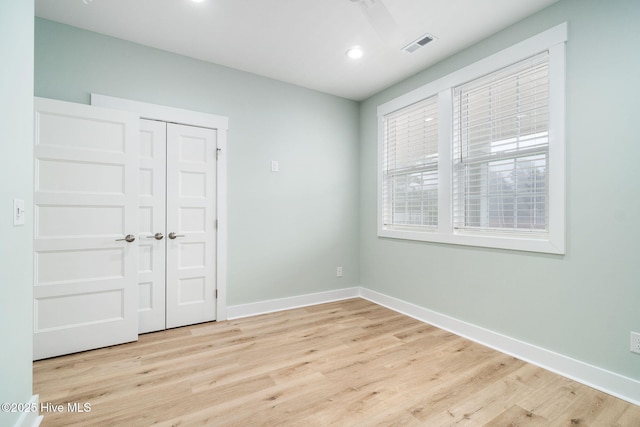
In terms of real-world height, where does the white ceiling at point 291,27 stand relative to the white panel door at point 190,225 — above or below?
above

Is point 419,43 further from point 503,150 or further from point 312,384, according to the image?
point 312,384

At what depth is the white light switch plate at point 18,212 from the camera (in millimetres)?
1388

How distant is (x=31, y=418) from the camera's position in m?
1.52

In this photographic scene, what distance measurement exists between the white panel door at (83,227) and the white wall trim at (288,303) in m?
0.99

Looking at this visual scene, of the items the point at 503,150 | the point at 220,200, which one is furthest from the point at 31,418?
the point at 503,150

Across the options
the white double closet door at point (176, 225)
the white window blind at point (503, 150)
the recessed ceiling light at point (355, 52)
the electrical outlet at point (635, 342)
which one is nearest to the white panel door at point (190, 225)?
the white double closet door at point (176, 225)

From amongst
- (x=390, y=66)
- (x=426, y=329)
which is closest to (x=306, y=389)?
(x=426, y=329)

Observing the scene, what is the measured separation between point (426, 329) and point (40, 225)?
3515 millimetres

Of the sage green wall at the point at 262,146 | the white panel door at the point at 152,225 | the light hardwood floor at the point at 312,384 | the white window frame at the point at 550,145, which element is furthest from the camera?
the white panel door at the point at 152,225

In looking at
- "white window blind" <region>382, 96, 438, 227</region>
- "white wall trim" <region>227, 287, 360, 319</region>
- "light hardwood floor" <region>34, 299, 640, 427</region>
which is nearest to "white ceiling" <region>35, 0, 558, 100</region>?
"white window blind" <region>382, 96, 438, 227</region>

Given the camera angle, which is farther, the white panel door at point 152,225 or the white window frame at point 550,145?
the white panel door at point 152,225

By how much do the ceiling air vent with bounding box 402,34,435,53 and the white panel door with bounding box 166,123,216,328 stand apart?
7.05ft

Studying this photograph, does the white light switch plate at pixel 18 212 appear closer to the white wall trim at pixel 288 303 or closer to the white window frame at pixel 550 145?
the white wall trim at pixel 288 303

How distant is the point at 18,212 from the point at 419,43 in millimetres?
3136
